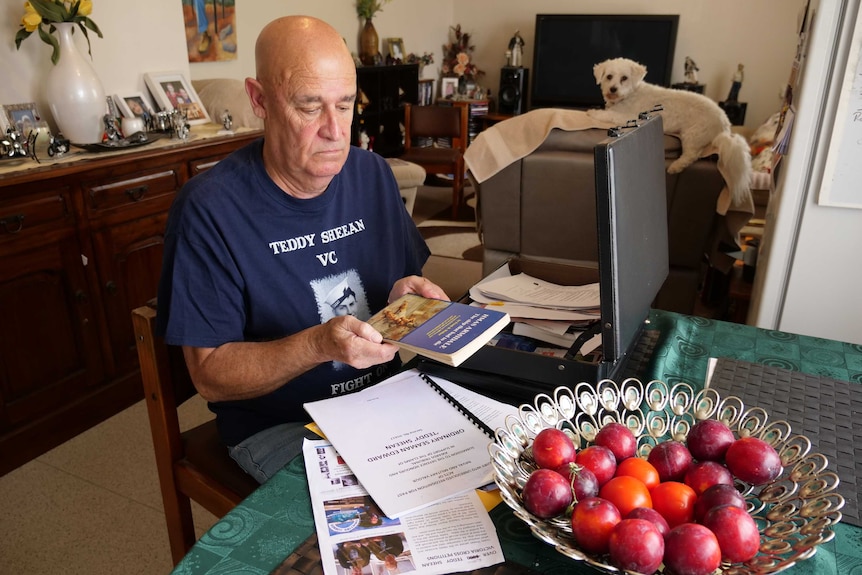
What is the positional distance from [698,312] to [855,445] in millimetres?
2580

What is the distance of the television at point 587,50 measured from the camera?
19.3ft

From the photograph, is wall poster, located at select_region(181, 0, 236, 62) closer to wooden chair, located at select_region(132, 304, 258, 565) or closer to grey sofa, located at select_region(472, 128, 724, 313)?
grey sofa, located at select_region(472, 128, 724, 313)

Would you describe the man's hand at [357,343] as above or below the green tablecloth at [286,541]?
above

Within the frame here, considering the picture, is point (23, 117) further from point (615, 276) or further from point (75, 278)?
point (615, 276)

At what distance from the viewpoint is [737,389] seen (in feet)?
3.30

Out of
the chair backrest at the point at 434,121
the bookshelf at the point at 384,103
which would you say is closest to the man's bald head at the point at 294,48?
the bookshelf at the point at 384,103

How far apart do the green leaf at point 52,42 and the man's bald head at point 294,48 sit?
144 centimetres

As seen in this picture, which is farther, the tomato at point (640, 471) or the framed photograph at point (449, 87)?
the framed photograph at point (449, 87)

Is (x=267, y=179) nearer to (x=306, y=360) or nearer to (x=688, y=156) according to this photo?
(x=306, y=360)

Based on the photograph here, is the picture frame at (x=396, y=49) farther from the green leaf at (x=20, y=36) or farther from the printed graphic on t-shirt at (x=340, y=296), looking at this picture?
the printed graphic on t-shirt at (x=340, y=296)

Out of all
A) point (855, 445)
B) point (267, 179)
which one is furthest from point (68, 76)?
point (855, 445)

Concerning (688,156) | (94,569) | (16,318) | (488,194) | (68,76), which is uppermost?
(68,76)

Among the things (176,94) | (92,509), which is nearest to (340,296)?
(92,509)

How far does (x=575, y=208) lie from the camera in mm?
2816
